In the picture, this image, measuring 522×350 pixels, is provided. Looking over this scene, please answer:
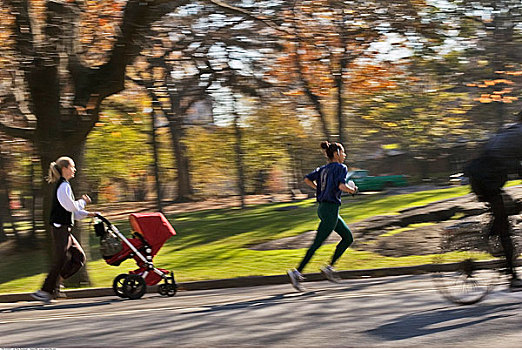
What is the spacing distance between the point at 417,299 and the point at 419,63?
1612 cm

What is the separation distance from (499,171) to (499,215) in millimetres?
558

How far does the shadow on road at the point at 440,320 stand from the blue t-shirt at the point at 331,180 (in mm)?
2686

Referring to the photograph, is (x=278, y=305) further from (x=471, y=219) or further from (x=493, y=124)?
(x=493, y=124)

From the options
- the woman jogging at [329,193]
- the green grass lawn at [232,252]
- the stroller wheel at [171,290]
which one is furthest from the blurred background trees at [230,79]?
the woman jogging at [329,193]

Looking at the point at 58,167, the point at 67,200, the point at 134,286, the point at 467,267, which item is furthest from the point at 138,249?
the point at 467,267

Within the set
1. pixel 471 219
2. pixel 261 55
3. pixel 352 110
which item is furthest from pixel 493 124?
pixel 471 219

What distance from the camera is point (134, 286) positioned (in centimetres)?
1045

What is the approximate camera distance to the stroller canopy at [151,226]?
10.6 m

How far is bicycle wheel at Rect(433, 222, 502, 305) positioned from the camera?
8.03m

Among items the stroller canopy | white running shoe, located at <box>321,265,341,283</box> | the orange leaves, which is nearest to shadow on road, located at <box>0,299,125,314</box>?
the stroller canopy

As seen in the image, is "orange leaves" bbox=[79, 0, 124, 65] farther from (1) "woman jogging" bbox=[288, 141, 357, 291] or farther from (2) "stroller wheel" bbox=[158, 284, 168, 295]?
(1) "woman jogging" bbox=[288, 141, 357, 291]

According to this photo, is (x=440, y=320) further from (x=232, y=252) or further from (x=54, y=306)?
(x=232, y=252)

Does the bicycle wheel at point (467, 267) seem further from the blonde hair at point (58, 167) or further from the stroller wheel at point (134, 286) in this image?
the blonde hair at point (58, 167)

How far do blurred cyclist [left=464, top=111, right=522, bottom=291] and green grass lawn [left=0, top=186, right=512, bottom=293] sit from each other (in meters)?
2.04
